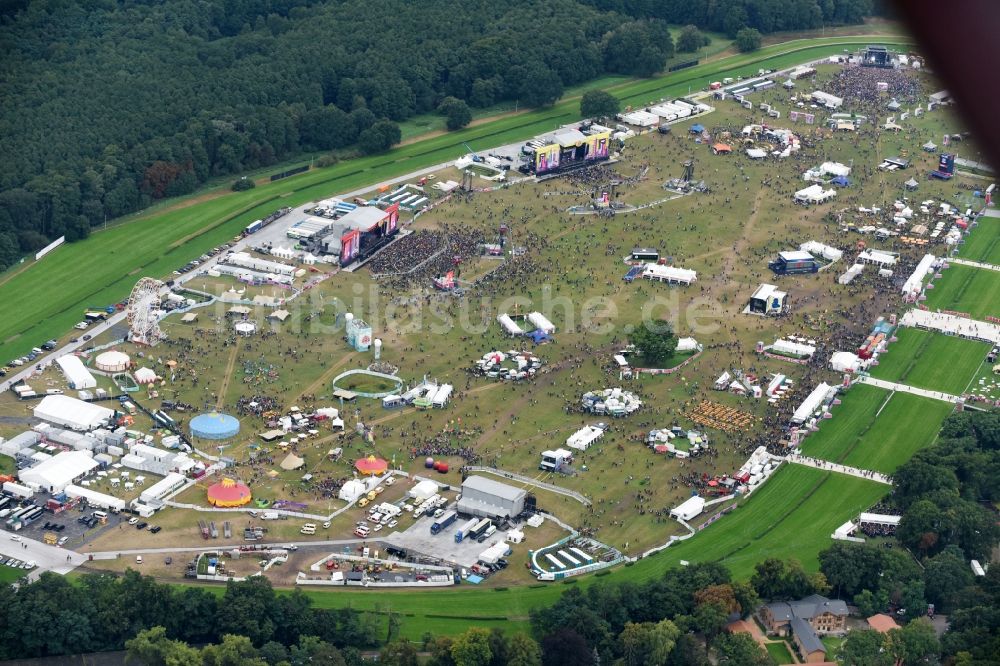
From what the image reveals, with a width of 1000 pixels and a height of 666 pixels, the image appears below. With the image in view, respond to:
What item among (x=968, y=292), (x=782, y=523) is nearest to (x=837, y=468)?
(x=782, y=523)

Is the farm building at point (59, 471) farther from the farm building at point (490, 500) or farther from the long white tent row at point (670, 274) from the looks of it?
the long white tent row at point (670, 274)

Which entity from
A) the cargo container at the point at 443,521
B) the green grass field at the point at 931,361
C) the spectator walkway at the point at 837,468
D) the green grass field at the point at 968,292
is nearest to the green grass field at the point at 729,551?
the spectator walkway at the point at 837,468

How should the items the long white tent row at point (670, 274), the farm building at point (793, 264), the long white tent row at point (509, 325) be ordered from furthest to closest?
1. the farm building at point (793, 264)
2. the long white tent row at point (670, 274)
3. the long white tent row at point (509, 325)

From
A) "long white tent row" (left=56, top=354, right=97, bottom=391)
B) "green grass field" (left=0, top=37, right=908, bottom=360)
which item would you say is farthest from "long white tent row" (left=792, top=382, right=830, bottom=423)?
"green grass field" (left=0, top=37, right=908, bottom=360)

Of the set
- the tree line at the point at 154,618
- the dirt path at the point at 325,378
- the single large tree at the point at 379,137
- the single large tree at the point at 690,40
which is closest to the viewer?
the tree line at the point at 154,618

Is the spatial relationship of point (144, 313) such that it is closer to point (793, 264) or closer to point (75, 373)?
point (75, 373)

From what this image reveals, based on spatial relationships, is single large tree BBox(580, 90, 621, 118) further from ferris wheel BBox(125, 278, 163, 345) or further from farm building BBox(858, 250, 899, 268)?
ferris wheel BBox(125, 278, 163, 345)
